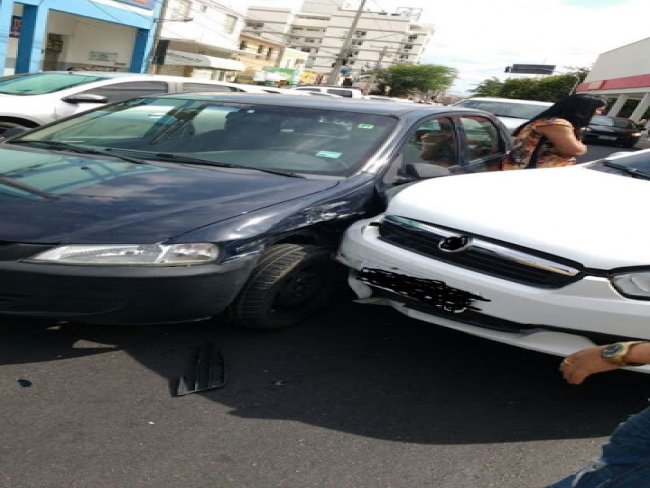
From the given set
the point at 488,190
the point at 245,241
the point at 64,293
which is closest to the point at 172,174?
the point at 245,241

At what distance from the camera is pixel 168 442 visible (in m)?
2.10

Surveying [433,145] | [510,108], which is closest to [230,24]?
[510,108]

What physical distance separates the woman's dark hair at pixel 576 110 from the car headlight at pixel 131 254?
371 centimetres

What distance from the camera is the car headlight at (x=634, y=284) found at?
238 centimetres

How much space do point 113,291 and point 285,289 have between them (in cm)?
90

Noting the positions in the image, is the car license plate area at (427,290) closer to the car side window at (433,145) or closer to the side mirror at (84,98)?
the car side window at (433,145)

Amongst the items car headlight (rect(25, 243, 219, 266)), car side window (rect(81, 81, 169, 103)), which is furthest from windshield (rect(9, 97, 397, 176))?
car side window (rect(81, 81, 169, 103))

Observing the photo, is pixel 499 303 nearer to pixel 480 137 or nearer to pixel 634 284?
pixel 634 284

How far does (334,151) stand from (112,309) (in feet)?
5.30

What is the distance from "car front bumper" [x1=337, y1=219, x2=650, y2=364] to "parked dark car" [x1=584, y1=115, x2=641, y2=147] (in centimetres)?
A: 2154

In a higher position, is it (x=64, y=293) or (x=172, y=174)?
(x=172, y=174)

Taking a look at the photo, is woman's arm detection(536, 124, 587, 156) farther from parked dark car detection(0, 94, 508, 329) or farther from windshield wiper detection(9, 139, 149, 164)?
windshield wiper detection(9, 139, 149, 164)

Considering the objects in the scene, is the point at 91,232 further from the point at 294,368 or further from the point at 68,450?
the point at 294,368

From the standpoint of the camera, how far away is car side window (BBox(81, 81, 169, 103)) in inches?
283
